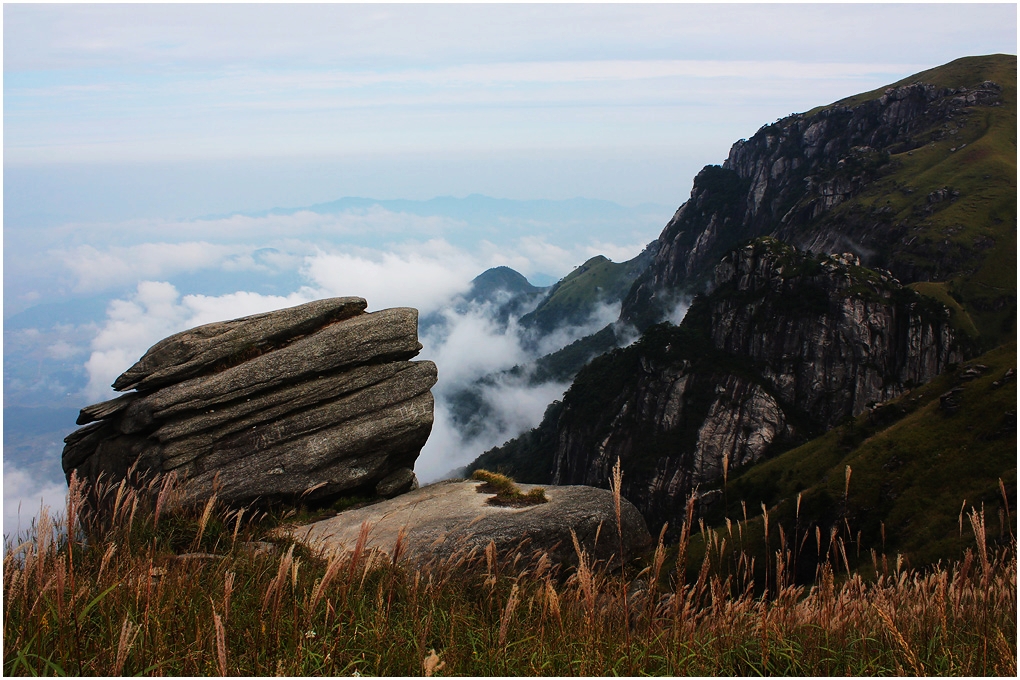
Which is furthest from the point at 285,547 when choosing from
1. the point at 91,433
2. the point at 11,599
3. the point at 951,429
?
the point at 951,429

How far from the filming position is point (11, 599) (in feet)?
22.8

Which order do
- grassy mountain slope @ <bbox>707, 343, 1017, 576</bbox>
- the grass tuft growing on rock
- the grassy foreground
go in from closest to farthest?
the grassy foreground → the grass tuft growing on rock → grassy mountain slope @ <bbox>707, 343, 1017, 576</bbox>

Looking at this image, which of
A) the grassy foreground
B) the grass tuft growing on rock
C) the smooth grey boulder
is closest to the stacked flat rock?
the smooth grey boulder

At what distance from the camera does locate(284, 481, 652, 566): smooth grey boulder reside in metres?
16.7

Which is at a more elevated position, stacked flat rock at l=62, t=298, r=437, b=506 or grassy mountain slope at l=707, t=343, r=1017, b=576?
stacked flat rock at l=62, t=298, r=437, b=506

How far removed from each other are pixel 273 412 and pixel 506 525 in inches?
394

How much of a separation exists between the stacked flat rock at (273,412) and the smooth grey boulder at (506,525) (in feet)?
8.60

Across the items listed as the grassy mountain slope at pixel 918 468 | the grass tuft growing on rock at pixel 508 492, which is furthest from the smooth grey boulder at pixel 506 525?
the grassy mountain slope at pixel 918 468

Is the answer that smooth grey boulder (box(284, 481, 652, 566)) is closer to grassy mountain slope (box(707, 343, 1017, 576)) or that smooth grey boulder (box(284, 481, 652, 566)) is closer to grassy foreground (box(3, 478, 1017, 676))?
grassy foreground (box(3, 478, 1017, 676))

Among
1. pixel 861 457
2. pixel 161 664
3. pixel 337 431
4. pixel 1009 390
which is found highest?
pixel 161 664

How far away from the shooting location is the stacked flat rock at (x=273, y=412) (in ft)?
73.9

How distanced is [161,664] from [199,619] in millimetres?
698

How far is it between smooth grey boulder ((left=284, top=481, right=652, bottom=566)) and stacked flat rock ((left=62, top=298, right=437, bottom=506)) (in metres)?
2.62

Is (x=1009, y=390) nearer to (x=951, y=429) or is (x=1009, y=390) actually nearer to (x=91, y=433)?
(x=951, y=429)
